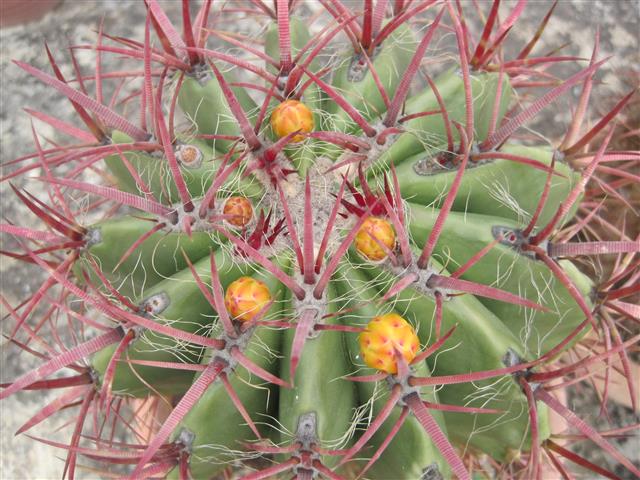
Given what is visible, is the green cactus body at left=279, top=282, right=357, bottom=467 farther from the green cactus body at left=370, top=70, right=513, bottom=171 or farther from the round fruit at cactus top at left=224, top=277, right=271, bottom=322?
the green cactus body at left=370, top=70, right=513, bottom=171

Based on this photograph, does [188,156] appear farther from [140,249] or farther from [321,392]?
[321,392]

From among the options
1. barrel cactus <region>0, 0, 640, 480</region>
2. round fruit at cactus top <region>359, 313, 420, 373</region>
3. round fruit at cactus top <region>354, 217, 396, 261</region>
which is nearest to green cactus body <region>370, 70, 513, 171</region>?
barrel cactus <region>0, 0, 640, 480</region>

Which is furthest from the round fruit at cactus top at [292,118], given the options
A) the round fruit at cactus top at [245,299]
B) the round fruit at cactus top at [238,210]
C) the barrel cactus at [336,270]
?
the round fruit at cactus top at [245,299]

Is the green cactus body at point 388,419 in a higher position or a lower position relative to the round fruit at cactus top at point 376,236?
lower

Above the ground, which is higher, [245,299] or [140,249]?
[140,249]

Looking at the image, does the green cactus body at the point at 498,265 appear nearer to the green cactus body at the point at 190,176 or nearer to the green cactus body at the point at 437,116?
the green cactus body at the point at 437,116

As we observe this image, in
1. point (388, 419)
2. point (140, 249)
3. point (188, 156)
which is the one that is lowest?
point (388, 419)

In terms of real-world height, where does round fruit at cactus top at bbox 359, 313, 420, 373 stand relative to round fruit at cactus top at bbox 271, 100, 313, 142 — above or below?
below

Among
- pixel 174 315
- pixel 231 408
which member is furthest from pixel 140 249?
pixel 231 408
